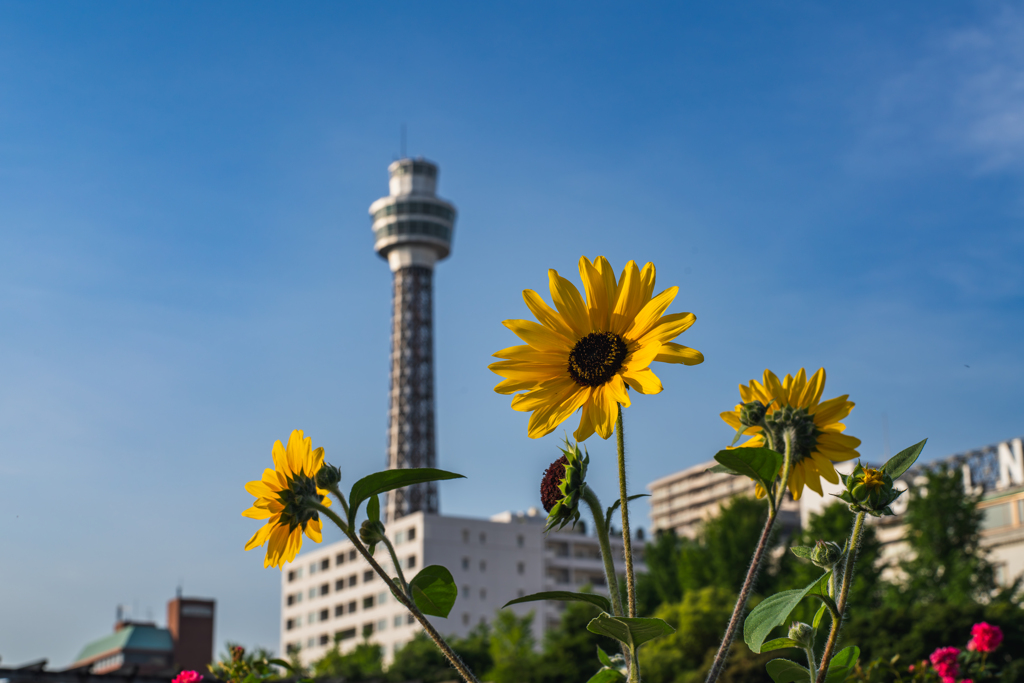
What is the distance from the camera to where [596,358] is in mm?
2014

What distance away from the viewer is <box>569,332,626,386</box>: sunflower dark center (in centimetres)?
199

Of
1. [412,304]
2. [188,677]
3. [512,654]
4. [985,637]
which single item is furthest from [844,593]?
[412,304]

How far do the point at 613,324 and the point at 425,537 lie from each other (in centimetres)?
8151

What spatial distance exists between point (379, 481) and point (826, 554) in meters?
1.02

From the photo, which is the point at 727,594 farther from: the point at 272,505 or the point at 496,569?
the point at 272,505

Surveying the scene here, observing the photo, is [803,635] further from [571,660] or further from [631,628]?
[571,660]

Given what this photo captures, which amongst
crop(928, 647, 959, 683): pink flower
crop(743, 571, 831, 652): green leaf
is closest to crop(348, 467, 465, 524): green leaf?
crop(743, 571, 831, 652): green leaf

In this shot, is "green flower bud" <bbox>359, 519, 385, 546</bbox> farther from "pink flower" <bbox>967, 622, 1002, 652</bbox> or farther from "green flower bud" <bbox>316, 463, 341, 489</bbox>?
"pink flower" <bbox>967, 622, 1002, 652</bbox>

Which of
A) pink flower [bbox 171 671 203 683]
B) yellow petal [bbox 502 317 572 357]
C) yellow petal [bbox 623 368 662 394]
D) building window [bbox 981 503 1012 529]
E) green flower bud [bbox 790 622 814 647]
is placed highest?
building window [bbox 981 503 1012 529]

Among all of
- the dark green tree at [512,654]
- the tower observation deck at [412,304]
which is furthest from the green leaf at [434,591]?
the tower observation deck at [412,304]

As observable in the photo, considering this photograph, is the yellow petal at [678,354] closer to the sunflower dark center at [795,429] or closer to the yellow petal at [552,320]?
the yellow petal at [552,320]

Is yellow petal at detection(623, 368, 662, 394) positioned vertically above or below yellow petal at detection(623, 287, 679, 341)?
below

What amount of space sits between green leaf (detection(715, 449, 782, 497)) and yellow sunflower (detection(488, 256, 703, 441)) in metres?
0.27

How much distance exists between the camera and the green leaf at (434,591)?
85.2 inches
